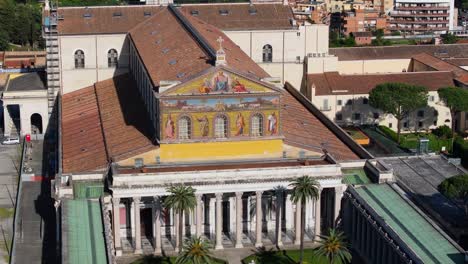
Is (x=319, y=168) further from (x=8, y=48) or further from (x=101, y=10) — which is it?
(x=8, y=48)

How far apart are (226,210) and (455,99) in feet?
160

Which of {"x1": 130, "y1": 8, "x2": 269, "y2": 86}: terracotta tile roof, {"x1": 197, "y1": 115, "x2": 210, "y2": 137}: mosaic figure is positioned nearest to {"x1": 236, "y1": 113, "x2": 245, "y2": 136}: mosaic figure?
{"x1": 197, "y1": 115, "x2": 210, "y2": 137}: mosaic figure

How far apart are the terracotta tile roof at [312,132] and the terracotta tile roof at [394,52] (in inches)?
1588

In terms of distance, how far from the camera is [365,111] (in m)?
130

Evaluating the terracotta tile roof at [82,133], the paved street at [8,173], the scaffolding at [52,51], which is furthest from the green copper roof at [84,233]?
the scaffolding at [52,51]

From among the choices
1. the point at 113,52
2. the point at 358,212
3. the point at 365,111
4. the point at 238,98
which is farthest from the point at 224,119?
the point at 365,111

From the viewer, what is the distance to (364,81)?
5212 inches

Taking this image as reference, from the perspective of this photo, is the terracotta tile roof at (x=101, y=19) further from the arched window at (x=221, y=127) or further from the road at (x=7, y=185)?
the arched window at (x=221, y=127)

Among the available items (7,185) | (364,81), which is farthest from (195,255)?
(364,81)

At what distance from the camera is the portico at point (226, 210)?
266 ft

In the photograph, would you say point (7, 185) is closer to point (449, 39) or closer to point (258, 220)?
point (258, 220)

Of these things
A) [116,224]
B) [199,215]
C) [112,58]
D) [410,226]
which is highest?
[112,58]

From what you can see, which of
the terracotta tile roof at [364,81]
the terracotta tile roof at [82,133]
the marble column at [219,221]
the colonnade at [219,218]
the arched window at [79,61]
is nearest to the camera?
the colonnade at [219,218]

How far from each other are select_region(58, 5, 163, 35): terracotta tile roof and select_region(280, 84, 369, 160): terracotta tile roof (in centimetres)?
2553
